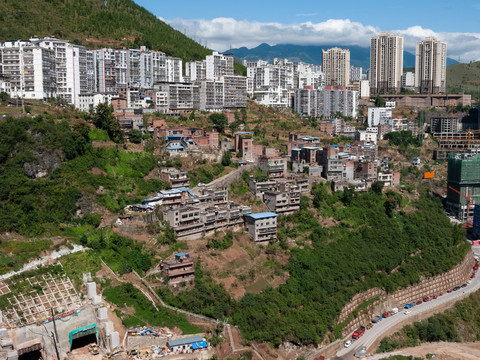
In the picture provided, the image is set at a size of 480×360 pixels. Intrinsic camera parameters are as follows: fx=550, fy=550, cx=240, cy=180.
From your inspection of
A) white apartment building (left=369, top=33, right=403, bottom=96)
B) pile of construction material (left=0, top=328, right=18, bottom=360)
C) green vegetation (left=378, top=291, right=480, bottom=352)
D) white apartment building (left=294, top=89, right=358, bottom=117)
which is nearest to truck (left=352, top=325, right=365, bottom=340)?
green vegetation (left=378, top=291, right=480, bottom=352)

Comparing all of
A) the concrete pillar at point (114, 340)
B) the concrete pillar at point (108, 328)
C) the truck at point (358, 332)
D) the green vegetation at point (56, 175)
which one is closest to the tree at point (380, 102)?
the green vegetation at point (56, 175)

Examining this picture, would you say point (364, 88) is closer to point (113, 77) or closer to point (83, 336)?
point (113, 77)

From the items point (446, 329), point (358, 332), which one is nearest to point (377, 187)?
point (446, 329)

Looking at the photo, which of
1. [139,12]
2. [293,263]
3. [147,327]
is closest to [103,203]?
[147,327]

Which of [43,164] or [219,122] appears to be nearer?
[43,164]

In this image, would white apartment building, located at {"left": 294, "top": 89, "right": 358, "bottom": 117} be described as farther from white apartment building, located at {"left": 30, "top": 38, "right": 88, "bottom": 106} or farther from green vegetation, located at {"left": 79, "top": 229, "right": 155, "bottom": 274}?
green vegetation, located at {"left": 79, "top": 229, "right": 155, "bottom": 274}

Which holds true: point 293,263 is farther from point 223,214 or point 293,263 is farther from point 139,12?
point 139,12
